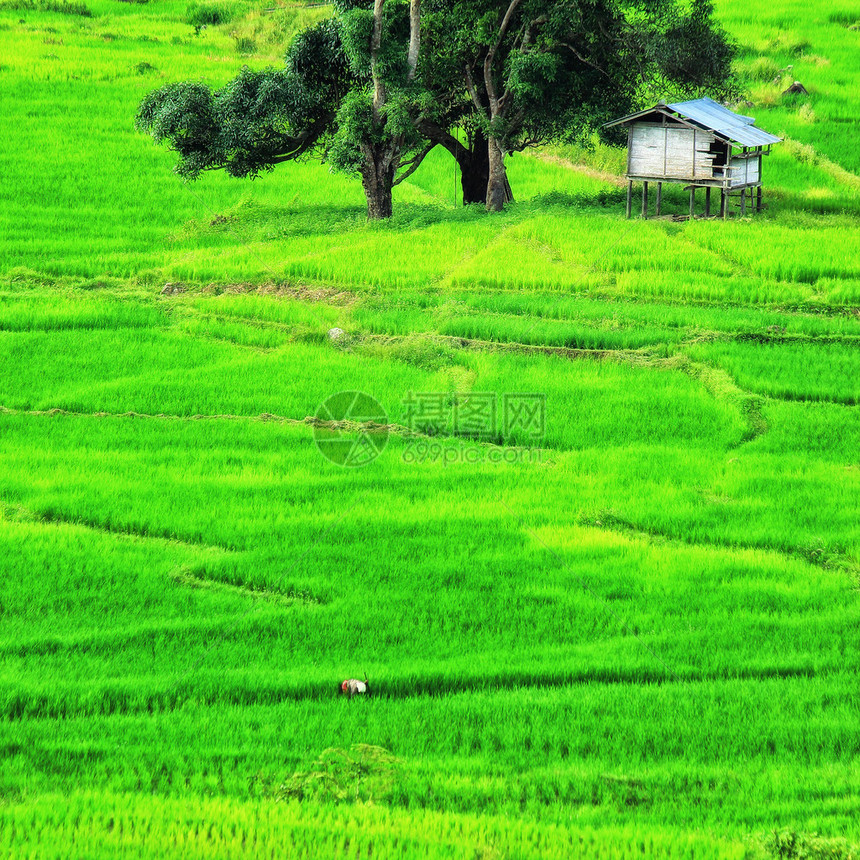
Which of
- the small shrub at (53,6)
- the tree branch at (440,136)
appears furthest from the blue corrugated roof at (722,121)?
the small shrub at (53,6)

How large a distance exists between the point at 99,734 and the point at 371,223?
15.4m

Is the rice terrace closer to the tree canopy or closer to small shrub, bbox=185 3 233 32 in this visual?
the tree canopy

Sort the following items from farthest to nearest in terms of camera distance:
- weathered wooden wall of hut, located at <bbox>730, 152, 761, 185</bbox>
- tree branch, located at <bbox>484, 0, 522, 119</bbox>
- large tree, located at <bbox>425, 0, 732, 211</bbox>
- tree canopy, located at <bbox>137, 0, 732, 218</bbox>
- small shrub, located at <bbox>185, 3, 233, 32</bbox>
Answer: small shrub, located at <bbox>185, 3, 233, 32</bbox> < tree branch, located at <bbox>484, 0, 522, 119</bbox> < large tree, located at <bbox>425, 0, 732, 211</bbox> < tree canopy, located at <bbox>137, 0, 732, 218</bbox> < weathered wooden wall of hut, located at <bbox>730, 152, 761, 185</bbox>

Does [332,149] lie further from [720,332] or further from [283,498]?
[283,498]

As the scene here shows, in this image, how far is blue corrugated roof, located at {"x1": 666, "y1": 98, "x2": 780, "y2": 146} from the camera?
19703 millimetres

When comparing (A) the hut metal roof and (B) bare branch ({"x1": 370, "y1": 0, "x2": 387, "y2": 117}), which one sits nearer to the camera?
(A) the hut metal roof

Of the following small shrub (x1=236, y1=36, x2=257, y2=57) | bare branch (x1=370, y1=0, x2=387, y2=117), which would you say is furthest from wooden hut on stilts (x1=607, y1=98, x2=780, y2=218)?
small shrub (x1=236, y1=36, x2=257, y2=57)

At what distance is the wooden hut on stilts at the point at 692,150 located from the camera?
20078mm

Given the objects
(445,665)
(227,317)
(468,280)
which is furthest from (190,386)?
(445,665)

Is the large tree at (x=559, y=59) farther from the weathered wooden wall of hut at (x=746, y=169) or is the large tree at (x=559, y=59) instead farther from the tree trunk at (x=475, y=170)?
the weathered wooden wall of hut at (x=746, y=169)

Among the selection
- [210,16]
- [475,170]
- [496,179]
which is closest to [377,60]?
[496,179]
